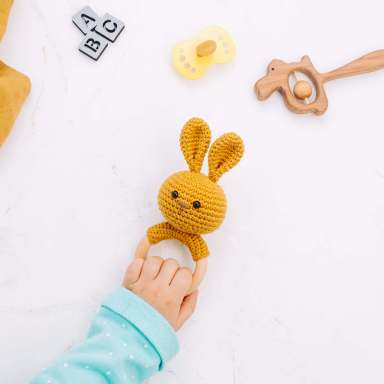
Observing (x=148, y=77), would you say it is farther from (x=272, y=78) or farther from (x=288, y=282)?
(x=288, y=282)

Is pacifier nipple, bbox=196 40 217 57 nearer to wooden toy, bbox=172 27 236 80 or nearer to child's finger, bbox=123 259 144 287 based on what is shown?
wooden toy, bbox=172 27 236 80

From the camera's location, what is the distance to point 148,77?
70 cm

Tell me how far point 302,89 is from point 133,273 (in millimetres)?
385

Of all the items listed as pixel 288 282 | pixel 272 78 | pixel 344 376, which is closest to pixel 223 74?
pixel 272 78

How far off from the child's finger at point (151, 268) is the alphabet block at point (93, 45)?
0.32 meters

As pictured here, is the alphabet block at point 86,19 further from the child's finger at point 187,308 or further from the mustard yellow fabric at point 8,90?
the child's finger at point 187,308

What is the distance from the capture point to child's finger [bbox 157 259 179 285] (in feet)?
1.84

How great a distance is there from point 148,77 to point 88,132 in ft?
0.42

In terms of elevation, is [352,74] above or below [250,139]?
above

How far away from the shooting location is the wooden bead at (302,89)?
2.37 feet

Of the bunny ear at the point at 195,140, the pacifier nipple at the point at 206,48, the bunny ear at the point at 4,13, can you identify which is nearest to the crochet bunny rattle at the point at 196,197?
the bunny ear at the point at 195,140

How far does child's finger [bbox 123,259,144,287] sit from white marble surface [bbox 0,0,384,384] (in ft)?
0.11

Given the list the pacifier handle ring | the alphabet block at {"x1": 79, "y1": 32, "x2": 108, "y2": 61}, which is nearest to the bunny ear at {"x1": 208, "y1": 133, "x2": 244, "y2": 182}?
the pacifier handle ring

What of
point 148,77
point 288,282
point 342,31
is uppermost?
point 342,31
